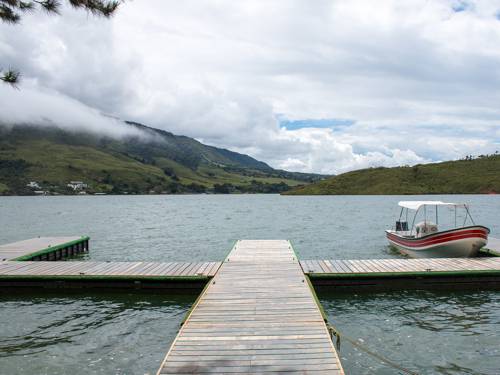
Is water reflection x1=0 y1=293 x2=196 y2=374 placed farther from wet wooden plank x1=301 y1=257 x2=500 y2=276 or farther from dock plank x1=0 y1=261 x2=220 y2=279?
wet wooden plank x1=301 y1=257 x2=500 y2=276

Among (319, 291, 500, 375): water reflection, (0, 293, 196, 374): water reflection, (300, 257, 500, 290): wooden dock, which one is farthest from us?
(300, 257, 500, 290): wooden dock

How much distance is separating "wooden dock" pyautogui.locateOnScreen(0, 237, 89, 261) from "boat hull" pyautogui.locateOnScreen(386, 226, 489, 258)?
2581cm

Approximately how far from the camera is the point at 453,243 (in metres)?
26.1

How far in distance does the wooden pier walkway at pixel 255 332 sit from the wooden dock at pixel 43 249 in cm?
1543

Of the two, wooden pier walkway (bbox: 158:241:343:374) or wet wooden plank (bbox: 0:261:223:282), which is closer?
wooden pier walkway (bbox: 158:241:343:374)

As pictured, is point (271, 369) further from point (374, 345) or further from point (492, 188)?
point (492, 188)

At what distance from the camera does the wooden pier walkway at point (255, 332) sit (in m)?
9.46

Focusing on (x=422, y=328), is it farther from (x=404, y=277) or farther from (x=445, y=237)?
(x=445, y=237)

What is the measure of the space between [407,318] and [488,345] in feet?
10.4

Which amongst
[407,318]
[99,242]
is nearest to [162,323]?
[407,318]

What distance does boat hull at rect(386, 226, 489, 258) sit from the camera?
2542 centimetres

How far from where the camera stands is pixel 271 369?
9320mm

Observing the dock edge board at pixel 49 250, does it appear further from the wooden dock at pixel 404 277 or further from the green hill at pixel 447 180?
the green hill at pixel 447 180

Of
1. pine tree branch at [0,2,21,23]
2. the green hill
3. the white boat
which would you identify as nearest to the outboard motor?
the white boat
